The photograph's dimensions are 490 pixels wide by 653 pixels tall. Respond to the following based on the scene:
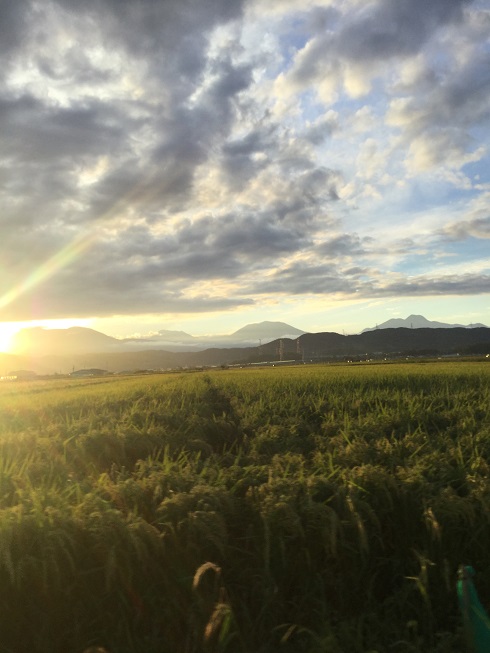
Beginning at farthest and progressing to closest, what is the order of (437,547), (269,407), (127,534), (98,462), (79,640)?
(269,407) < (98,462) < (437,547) < (127,534) < (79,640)

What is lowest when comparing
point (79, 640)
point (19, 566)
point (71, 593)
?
point (79, 640)

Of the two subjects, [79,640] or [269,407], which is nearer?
[79,640]

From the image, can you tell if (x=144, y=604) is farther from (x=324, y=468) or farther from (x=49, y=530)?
(x=324, y=468)

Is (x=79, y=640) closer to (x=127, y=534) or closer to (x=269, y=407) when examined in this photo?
(x=127, y=534)

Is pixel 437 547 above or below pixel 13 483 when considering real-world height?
below

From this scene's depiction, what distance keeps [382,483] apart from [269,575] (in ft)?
4.71

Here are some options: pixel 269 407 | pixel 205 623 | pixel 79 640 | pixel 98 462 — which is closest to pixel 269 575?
pixel 205 623

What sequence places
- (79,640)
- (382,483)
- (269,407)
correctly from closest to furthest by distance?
(79,640), (382,483), (269,407)

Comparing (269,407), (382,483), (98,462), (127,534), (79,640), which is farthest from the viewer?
(269,407)

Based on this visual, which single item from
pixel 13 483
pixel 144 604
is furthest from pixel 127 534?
pixel 13 483

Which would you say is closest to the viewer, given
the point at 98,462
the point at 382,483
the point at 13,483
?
the point at 382,483

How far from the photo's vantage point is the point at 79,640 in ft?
11.4

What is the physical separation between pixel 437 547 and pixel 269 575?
142 cm

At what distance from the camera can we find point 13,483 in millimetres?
5164
